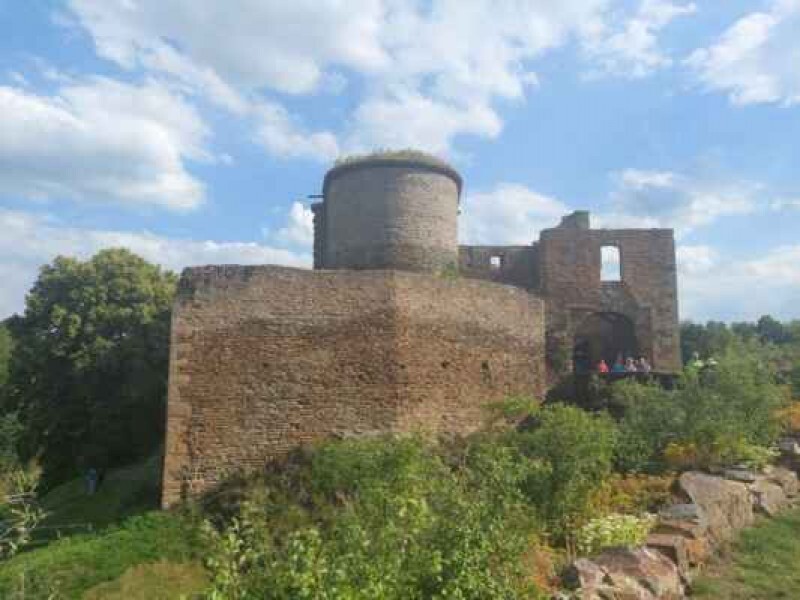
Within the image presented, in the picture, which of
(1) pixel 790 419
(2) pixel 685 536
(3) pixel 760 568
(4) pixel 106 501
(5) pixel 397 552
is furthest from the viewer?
(4) pixel 106 501

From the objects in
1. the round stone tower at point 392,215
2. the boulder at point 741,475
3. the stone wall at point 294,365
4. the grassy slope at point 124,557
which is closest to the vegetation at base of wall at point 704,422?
the boulder at point 741,475

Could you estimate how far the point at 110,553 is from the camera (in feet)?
41.7

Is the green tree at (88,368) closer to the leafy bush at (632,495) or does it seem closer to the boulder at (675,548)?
the leafy bush at (632,495)

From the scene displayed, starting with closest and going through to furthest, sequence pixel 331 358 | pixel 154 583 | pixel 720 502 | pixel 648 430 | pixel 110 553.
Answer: pixel 720 502
pixel 154 583
pixel 110 553
pixel 648 430
pixel 331 358

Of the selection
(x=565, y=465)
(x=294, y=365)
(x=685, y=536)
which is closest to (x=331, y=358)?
(x=294, y=365)

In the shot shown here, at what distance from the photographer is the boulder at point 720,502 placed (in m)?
9.84

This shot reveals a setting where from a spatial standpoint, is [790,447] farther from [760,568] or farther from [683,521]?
[760,568]

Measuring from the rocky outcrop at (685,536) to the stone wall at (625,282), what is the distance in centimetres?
934

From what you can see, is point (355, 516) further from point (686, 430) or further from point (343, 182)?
point (343, 182)

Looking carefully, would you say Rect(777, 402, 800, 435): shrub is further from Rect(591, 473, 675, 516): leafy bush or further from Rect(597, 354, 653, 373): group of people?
Rect(591, 473, 675, 516): leafy bush

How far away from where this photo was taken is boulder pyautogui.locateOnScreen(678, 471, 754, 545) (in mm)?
9836

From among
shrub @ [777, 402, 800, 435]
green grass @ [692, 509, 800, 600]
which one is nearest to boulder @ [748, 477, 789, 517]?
green grass @ [692, 509, 800, 600]

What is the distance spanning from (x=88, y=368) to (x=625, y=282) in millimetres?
16351

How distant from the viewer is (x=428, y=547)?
5.83 m
